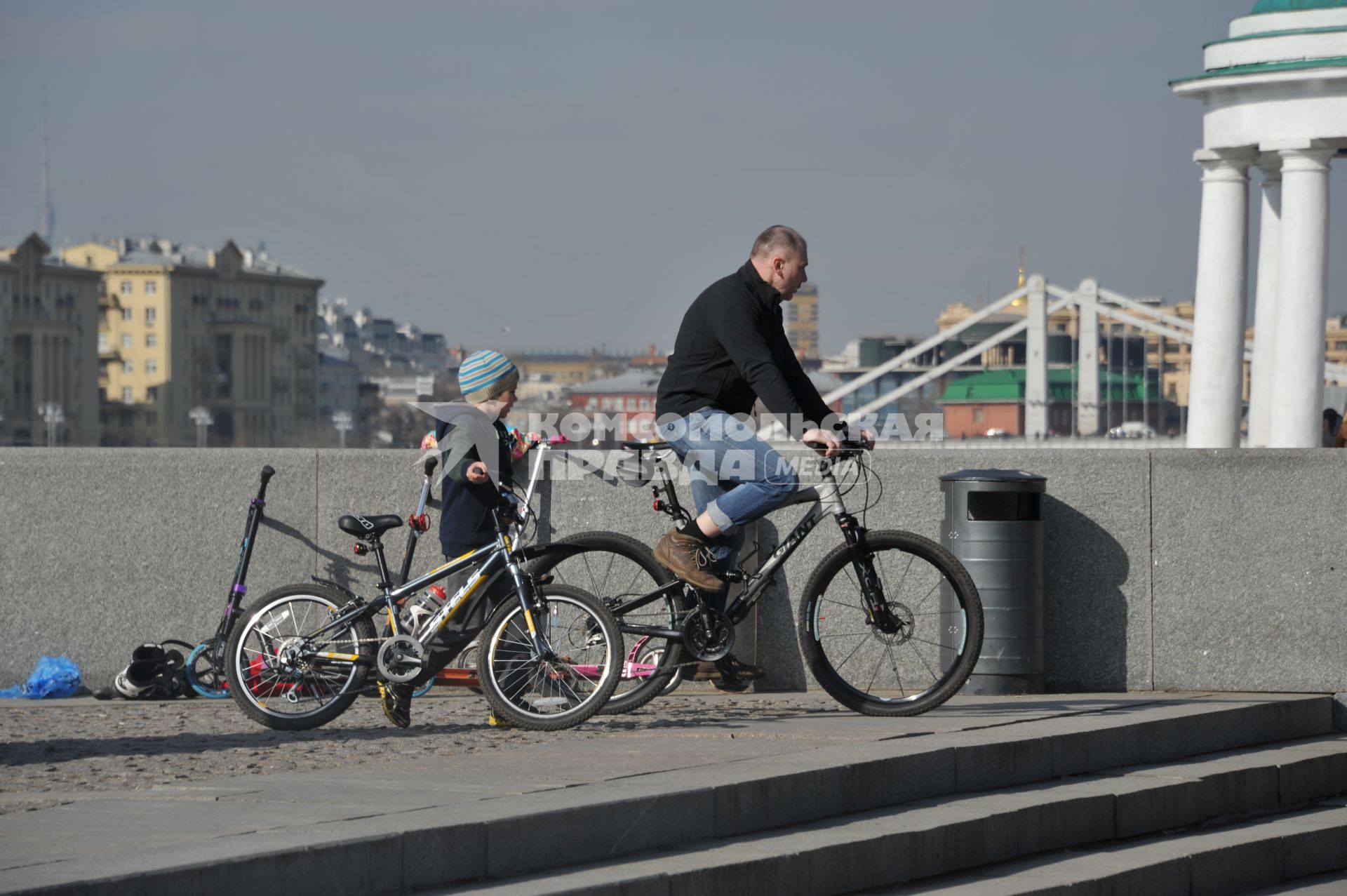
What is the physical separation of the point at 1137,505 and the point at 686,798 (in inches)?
142

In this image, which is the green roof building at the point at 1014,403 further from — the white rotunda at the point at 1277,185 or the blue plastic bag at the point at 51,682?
the blue plastic bag at the point at 51,682

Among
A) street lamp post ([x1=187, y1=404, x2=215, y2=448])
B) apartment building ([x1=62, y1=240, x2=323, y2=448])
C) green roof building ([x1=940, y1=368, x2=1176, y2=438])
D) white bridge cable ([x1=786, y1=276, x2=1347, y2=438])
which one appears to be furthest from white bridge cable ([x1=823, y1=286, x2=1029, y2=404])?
apartment building ([x1=62, y1=240, x2=323, y2=448])

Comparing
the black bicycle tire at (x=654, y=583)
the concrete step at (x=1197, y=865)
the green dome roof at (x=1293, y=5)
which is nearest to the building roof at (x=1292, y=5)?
the green dome roof at (x=1293, y=5)

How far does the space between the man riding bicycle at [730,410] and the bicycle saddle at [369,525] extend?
99 cm

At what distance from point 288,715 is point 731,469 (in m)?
1.70

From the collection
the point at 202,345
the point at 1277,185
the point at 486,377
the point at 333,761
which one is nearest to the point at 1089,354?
the point at 1277,185

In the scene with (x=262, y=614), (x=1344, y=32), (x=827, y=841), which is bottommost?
(x=827, y=841)

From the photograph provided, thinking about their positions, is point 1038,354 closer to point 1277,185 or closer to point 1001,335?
point 1001,335

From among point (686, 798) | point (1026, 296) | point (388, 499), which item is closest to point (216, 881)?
point (686, 798)

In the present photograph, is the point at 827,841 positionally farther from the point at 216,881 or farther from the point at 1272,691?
the point at 1272,691

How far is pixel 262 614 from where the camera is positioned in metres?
6.68

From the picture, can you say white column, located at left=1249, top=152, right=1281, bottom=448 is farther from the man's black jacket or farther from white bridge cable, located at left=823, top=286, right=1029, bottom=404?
white bridge cable, located at left=823, top=286, right=1029, bottom=404

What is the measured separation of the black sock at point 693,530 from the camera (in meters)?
6.59

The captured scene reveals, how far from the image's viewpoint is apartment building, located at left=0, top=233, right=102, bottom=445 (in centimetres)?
14112
